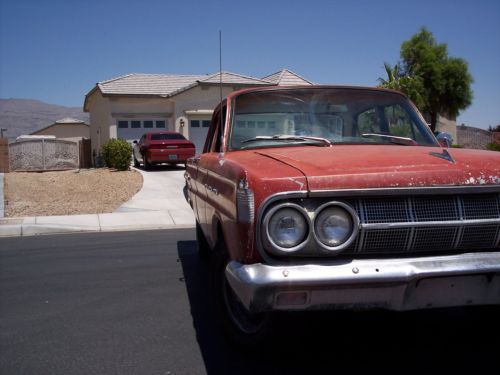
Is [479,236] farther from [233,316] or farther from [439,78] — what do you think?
[439,78]

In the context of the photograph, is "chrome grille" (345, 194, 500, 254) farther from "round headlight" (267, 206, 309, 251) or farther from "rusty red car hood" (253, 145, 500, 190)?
"round headlight" (267, 206, 309, 251)

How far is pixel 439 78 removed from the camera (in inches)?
1388

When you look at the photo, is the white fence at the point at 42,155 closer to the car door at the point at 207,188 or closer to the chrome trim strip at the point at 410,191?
the car door at the point at 207,188

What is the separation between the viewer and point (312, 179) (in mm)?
2904

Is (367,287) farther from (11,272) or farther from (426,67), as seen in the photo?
(426,67)

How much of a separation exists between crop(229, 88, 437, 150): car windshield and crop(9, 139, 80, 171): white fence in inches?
735

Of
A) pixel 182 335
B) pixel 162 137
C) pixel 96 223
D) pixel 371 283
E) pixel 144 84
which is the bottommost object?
pixel 96 223

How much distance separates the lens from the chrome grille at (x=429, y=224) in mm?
2954

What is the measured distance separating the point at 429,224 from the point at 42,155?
2104cm

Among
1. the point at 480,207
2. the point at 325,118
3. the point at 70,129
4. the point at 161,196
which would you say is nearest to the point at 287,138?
the point at 325,118

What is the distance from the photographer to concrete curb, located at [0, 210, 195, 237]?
9.62 meters

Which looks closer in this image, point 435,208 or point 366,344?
point 435,208

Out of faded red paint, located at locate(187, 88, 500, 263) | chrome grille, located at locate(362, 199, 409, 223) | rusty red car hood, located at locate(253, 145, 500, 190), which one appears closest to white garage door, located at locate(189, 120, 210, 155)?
faded red paint, located at locate(187, 88, 500, 263)

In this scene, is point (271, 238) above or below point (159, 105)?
below
